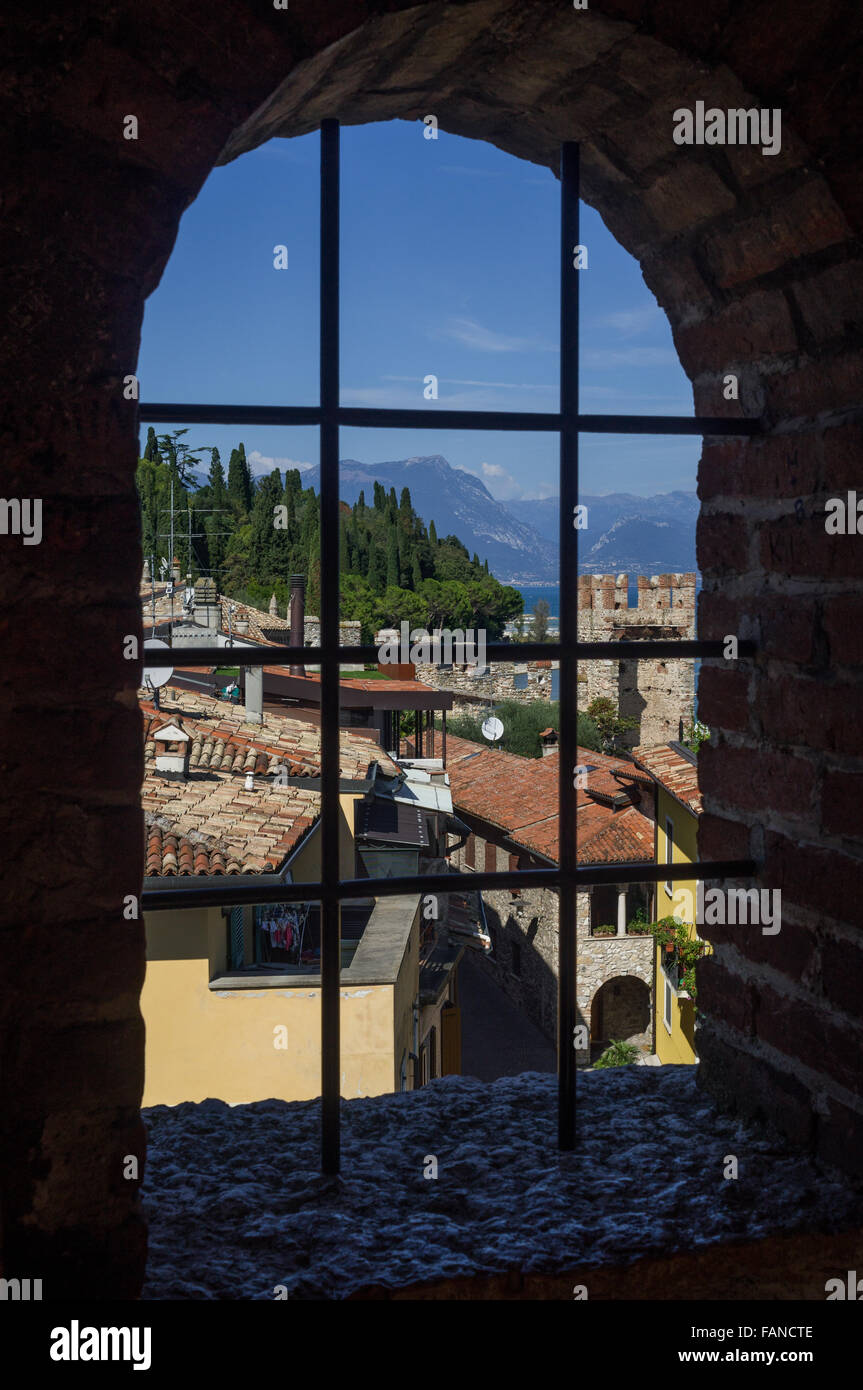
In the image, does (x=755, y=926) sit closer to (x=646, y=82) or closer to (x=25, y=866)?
(x=25, y=866)

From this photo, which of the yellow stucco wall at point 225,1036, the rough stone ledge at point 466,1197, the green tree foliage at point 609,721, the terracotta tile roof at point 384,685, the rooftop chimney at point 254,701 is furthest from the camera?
the green tree foliage at point 609,721

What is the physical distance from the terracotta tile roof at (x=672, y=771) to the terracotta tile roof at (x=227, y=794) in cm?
313

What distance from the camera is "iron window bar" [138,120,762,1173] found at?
1352 millimetres

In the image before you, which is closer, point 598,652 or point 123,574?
point 123,574

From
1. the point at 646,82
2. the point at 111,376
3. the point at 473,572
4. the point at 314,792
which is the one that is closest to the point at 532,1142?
the point at 111,376

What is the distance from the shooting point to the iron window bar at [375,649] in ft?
4.43

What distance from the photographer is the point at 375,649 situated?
137 cm

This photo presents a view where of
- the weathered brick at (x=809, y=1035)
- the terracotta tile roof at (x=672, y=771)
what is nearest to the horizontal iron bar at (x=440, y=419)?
the weathered brick at (x=809, y=1035)

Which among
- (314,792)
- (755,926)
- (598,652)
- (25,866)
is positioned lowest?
(314,792)

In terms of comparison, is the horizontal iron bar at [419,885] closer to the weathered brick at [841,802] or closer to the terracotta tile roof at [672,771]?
the weathered brick at [841,802]

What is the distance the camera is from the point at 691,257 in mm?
1590
